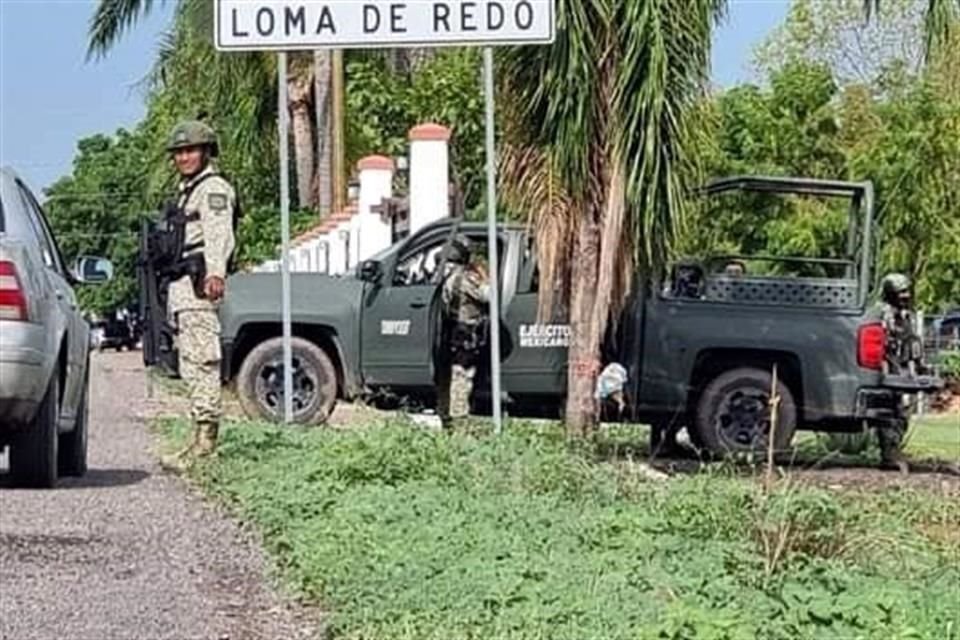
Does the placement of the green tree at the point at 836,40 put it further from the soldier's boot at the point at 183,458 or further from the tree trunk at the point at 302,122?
the soldier's boot at the point at 183,458

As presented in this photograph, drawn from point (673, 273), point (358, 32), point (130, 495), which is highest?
point (358, 32)

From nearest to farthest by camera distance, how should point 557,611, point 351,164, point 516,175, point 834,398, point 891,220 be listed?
point 557,611 < point 516,175 < point 834,398 < point 351,164 < point 891,220

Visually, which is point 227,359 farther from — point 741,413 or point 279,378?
point 741,413

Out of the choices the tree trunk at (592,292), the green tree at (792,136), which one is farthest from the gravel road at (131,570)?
the green tree at (792,136)

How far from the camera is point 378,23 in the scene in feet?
39.4

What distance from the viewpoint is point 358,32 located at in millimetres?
12102

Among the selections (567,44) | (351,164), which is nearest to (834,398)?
(567,44)

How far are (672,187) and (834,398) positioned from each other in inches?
105

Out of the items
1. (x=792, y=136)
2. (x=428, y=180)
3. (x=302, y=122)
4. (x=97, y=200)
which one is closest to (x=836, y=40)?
(x=792, y=136)

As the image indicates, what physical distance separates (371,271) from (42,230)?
6.00 m

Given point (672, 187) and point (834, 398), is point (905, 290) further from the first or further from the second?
point (672, 187)

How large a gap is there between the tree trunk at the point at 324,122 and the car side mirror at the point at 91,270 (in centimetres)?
1813

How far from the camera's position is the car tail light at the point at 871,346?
54.2 feet

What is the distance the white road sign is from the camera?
38.8ft
